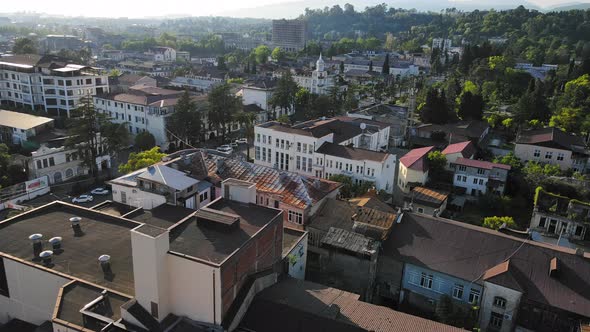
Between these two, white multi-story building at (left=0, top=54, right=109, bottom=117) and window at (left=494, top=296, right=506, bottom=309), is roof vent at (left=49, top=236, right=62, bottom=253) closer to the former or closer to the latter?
window at (left=494, top=296, right=506, bottom=309)

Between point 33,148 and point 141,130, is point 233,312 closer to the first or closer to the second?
point 33,148

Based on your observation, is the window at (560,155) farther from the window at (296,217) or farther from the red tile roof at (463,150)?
the window at (296,217)

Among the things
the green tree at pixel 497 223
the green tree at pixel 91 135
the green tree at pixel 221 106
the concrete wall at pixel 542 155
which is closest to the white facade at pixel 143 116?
the green tree at pixel 221 106

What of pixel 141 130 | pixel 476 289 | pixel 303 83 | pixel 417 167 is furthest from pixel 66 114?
pixel 476 289

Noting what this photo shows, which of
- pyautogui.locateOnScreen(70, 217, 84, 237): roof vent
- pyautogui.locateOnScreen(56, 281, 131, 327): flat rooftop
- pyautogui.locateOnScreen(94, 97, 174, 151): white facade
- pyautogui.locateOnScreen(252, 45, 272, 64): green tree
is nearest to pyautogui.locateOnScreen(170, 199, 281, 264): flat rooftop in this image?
pyautogui.locateOnScreen(56, 281, 131, 327): flat rooftop

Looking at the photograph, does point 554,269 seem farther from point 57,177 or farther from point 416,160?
point 57,177
